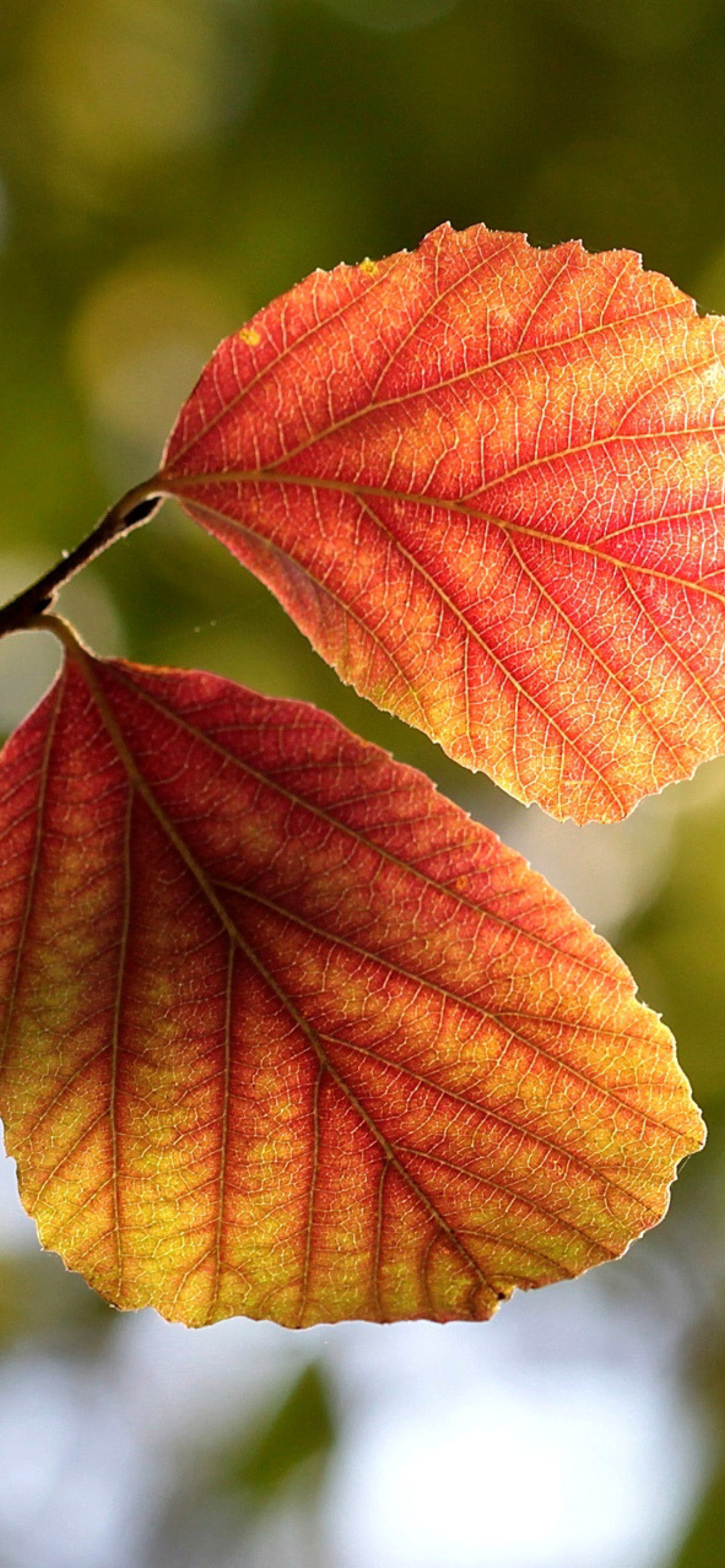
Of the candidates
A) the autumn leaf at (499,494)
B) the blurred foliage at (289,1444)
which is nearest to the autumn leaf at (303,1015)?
the autumn leaf at (499,494)

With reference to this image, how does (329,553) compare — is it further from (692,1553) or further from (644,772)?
(692,1553)

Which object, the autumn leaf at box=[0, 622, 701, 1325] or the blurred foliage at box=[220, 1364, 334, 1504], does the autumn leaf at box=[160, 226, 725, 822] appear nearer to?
the autumn leaf at box=[0, 622, 701, 1325]

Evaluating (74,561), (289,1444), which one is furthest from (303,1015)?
(289,1444)

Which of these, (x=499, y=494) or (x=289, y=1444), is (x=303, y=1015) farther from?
(x=289, y=1444)

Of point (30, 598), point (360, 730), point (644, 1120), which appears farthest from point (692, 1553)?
point (30, 598)

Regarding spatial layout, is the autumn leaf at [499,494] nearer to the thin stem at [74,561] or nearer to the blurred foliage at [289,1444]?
the thin stem at [74,561]

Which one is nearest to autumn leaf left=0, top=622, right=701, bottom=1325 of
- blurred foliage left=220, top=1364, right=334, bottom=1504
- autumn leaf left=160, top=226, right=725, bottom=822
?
autumn leaf left=160, top=226, right=725, bottom=822
